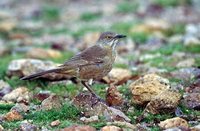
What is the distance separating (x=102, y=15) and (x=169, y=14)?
2.04 metres

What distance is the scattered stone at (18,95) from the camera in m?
9.46

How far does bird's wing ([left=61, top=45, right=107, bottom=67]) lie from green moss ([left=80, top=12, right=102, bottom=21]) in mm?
8877

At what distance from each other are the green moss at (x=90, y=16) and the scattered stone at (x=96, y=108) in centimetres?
995

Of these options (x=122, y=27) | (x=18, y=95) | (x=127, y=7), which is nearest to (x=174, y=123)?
(x=18, y=95)

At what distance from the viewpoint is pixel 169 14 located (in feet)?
58.6

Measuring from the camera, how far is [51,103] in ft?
28.6

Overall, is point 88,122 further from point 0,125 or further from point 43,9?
point 43,9

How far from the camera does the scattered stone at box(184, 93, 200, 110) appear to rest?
8.63 m

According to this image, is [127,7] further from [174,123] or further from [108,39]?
[174,123]

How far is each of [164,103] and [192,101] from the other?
0.63 metres

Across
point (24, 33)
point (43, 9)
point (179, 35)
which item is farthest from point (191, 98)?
point (43, 9)

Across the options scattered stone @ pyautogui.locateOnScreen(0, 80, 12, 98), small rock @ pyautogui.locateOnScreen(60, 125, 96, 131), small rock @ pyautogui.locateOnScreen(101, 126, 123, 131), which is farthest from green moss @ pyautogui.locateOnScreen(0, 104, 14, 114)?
small rock @ pyautogui.locateOnScreen(101, 126, 123, 131)

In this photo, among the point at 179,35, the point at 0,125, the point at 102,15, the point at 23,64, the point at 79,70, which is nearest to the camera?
the point at 0,125

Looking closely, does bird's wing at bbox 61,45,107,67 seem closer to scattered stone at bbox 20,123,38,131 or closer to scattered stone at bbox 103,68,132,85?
scattered stone at bbox 103,68,132,85
